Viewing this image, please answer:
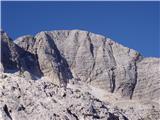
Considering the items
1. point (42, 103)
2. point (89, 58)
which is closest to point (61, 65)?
point (89, 58)

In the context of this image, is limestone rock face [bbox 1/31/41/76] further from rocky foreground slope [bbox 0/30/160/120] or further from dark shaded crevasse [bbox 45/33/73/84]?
dark shaded crevasse [bbox 45/33/73/84]

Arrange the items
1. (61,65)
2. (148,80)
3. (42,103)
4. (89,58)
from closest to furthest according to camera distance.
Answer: (42,103) → (61,65) → (89,58) → (148,80)

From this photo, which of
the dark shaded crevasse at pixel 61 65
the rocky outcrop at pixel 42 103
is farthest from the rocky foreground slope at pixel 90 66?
the rocky outcrop at pixel 42 103

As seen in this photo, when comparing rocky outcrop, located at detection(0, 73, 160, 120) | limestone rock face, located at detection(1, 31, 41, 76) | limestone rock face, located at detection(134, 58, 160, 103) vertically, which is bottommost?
limestone rock face, located at detection(134, 58, 160, 103)

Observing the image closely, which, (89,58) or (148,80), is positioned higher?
(89,58)

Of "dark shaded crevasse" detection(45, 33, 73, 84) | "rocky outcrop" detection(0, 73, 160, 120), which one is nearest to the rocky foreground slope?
"dark shaded crevasse" detection(45, 33, 73, 84)

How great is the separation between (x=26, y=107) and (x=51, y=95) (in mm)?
4746

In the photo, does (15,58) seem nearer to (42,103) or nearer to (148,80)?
(148,80)

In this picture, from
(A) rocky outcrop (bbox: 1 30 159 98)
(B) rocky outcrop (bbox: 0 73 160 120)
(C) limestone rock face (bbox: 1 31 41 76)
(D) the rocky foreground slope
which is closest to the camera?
(B) rocky outcrop (bbox: 0 73 160 120)

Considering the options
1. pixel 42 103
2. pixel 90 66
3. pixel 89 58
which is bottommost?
pixel 90 66

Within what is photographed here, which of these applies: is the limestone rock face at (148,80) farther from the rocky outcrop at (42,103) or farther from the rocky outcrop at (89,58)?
the rocky outcrop at (42,103)

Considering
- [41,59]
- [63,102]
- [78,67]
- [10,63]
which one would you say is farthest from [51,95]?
[78,67]

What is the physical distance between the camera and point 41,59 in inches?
6009

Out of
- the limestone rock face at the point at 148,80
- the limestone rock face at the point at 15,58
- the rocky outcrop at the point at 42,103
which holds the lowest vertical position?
the limestone rock face at the point at 148,80
